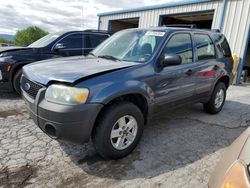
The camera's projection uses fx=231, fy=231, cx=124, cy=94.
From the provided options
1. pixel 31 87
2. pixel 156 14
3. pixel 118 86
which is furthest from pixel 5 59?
pixel 156 14

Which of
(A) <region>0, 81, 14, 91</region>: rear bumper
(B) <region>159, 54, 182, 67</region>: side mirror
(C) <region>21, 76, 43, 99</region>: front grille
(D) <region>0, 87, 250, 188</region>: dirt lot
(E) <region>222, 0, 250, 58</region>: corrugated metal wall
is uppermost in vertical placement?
(E) <region>222, 0, 250, 58</region>: corrugated metal wall

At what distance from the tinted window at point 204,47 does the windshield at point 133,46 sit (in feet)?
3.31

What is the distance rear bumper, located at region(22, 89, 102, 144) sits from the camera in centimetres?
254

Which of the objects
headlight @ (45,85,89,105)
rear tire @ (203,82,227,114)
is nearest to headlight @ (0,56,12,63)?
headlight @ (45,85,89,105)

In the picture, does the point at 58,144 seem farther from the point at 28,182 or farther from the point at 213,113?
the point at 213,113

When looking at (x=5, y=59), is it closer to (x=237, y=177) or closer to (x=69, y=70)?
(x=69, y=70)

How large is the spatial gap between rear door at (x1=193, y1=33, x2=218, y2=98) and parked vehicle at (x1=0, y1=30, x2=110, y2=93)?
11.6 feet

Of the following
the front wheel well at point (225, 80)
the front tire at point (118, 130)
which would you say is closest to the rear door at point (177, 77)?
the front tire at point (118, 130)

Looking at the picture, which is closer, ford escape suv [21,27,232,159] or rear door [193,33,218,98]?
ford escape suv [21,27,232,159]

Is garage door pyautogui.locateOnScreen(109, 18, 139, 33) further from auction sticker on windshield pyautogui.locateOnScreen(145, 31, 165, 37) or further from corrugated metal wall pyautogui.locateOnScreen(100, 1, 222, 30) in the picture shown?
auction sticker on windshield pyautogui.locateOnScreen(145, 31, 165, 37)

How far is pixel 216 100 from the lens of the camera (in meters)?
5.15

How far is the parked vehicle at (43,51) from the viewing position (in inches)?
215

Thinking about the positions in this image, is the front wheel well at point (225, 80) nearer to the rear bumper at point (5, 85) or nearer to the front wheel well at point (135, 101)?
the front wheel well at point (135, 101)

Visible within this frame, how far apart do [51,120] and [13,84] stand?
140 inches
